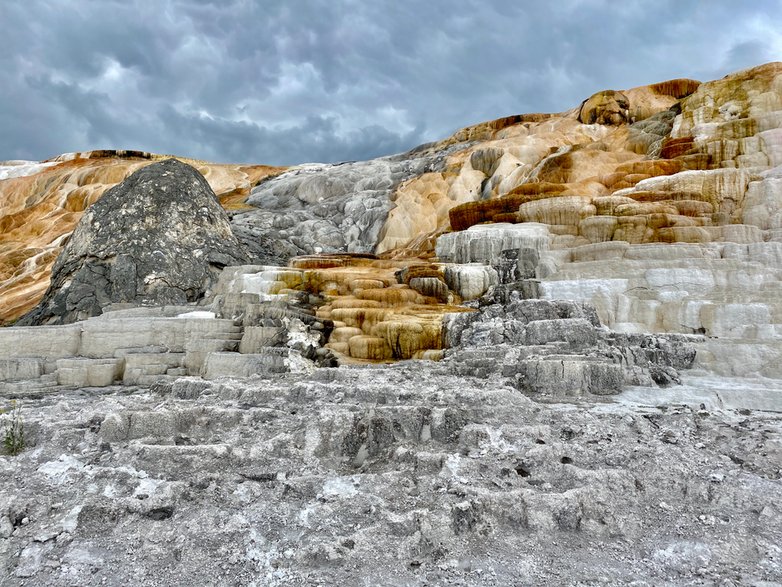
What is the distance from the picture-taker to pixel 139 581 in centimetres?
342

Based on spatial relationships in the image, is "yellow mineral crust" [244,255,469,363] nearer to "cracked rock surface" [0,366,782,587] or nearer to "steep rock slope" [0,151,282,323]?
"cracked rock surface" [0,366,782,587]

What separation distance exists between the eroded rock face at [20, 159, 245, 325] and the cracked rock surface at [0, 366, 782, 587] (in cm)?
1190

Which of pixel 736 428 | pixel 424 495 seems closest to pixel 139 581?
pixel 424 495

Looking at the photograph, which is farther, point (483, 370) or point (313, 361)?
point (313, 361)

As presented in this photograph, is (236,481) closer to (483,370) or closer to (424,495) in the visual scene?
(424,495)

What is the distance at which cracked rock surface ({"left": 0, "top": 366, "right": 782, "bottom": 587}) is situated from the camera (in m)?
3.54

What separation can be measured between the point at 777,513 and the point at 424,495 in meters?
2.44

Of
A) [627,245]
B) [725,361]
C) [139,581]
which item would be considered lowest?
[139,581]

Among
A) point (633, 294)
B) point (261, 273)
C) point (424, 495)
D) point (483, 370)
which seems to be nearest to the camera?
point (424, 495)

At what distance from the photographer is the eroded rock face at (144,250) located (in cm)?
1706

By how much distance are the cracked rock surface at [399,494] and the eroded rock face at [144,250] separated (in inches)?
468

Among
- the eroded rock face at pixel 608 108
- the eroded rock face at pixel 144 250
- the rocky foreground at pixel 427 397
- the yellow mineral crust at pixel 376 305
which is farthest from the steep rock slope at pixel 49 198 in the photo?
the eroded rock face at pixel 608 108

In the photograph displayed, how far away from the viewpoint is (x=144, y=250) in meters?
17.9

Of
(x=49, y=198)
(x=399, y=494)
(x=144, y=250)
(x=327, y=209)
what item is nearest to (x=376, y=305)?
(x=399, y=494)
